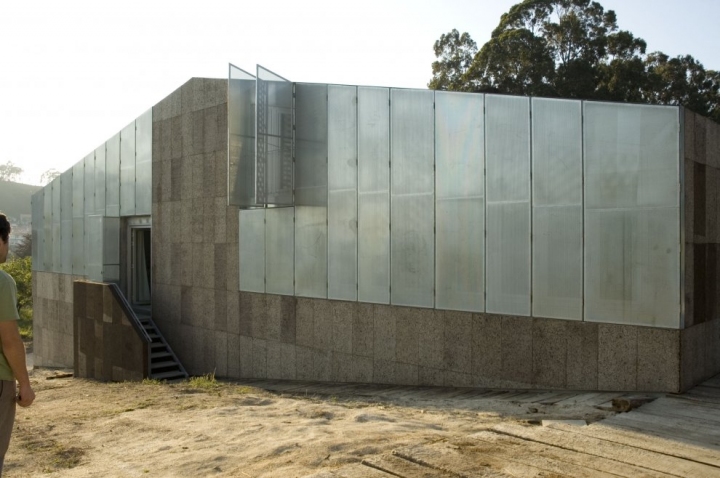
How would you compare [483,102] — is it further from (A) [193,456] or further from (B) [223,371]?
(B) [223,371]

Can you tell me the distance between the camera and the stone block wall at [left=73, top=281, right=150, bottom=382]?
690 inches

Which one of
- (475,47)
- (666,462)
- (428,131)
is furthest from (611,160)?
(475,47)

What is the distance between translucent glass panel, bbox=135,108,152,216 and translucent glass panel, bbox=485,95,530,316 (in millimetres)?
12903

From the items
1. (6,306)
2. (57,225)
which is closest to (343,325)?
(6,306)

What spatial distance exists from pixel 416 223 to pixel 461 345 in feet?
8.65

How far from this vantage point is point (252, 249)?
53.0 feet

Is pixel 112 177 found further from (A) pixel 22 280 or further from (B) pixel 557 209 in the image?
(A) pixel 22 280

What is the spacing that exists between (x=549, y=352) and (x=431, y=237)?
3.24m

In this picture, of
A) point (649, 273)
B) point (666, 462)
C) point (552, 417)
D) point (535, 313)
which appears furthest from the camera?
point (535, 313)

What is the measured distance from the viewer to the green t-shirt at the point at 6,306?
13.9ft

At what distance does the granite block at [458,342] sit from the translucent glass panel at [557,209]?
58.5 inches

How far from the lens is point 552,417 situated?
7609 millimetres

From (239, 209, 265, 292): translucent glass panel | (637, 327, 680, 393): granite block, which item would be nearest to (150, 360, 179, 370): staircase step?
(239, 209, 265, 292): translucent glass panel

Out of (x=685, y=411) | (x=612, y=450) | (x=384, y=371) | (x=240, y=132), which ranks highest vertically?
(x=240, y=132)
